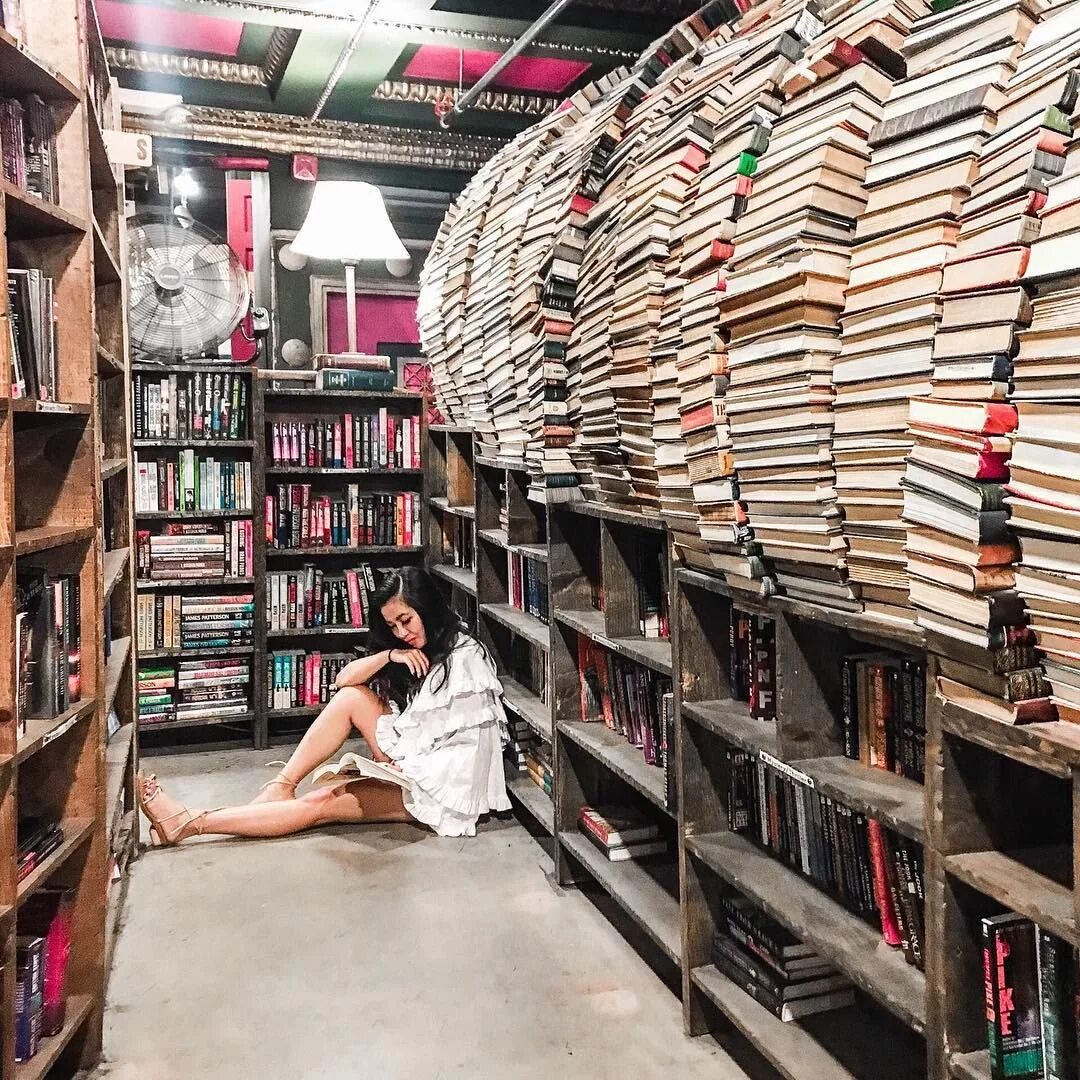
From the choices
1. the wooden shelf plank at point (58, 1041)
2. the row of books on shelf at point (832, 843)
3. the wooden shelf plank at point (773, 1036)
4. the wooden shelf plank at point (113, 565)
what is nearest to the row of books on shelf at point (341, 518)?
the wooden shelf plank at point (113, 565)

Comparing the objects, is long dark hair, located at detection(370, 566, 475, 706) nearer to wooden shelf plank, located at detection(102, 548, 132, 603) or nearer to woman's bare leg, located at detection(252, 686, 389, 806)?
woman's bare leg, located at detection(252, 686, 389, 806)

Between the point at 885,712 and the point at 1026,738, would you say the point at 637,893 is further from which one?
the point at 1026,738

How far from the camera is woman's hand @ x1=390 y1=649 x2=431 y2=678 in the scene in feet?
12.9

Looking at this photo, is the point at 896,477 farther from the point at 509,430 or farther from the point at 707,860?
the point at 509,430

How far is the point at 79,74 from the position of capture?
2.25 meters

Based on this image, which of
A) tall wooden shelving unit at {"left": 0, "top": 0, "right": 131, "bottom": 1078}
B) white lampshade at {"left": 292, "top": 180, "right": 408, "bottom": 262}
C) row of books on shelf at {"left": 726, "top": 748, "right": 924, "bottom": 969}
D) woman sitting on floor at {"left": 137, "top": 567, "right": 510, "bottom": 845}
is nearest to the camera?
row of books on shelf at {"left": 726, "top": 748, "right": 924, "bottom": 969}

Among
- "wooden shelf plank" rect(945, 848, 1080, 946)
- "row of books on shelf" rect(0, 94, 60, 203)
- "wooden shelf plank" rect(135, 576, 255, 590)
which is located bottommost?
"wooden shelf plank" rect(945, 848, 1080, 946)

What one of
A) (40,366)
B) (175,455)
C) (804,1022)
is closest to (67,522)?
(40,366)

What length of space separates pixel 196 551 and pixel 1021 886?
4255 mm

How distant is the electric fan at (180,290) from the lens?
475 cm

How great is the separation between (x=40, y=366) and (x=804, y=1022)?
214 centimetres

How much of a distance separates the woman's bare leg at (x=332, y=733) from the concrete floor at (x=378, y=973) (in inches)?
11.8

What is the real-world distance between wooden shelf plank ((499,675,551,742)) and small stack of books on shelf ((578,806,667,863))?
15.4 inches

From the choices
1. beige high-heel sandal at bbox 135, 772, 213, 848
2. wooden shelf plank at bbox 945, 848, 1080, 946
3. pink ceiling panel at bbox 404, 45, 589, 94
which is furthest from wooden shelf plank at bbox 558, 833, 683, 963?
pink ceiling panel at bbox 404, 45, 589, 94
